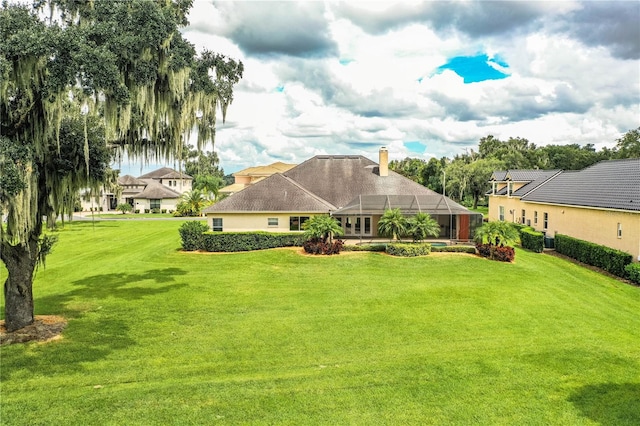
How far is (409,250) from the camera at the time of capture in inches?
926

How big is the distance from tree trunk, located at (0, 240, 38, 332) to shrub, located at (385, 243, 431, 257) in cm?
1702

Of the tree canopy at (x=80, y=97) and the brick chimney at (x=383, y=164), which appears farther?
the brick chimney at (x=383, y=164)

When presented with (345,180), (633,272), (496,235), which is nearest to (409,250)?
(496,235)

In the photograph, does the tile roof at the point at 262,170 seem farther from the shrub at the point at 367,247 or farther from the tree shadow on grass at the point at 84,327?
the tree shadow on grass at the point at 84,327

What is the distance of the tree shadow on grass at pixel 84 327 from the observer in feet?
32.3

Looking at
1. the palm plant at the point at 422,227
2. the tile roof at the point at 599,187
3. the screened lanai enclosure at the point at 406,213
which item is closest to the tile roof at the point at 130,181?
the screened lanai enclosure at the point at 406,213

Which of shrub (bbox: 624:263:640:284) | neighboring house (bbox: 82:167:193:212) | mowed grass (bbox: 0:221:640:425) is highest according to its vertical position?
neighboring house (bbox: 82:167:193:212)

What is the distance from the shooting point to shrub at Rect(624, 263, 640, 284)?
19359 mm

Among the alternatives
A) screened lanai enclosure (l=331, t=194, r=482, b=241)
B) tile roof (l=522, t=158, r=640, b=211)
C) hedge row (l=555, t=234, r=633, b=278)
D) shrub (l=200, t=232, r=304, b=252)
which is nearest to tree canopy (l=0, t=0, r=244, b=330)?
shrub (l=200, t=232, r=304, b=252)

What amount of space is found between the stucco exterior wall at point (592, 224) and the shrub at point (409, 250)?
966 centimetres

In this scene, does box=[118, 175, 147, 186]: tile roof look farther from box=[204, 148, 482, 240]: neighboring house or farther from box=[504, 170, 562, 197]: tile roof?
box=[504, 170, 562, 197]: tile roof

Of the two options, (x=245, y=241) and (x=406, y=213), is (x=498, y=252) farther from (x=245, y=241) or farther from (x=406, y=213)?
(x=245, y=241)

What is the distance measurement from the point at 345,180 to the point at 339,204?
3120mm

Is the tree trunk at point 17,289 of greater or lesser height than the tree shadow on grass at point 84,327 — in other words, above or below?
above
